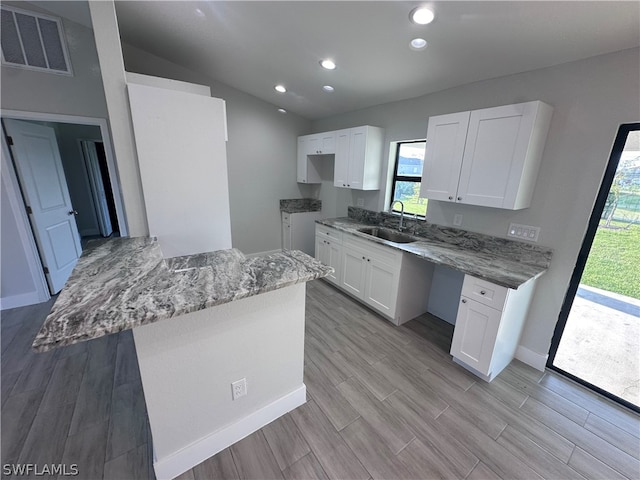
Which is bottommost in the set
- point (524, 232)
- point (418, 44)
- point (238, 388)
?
point (238, 388)

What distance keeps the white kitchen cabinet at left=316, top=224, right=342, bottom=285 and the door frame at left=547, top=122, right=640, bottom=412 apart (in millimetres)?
2171

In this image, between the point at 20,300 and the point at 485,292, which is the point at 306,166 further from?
the point at 20,300

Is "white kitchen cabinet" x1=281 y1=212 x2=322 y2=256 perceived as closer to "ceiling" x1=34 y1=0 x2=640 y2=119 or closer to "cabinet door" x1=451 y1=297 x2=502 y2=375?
"ceiling" x1=34 y1=0 x2=640 y2=119

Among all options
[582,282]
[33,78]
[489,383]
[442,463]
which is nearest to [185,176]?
[33,78]

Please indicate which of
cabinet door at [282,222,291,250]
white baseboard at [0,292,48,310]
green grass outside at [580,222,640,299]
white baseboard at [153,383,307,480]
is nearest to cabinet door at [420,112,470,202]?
green grass outside at [580,222,640,299]

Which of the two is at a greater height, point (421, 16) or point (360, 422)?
point (421, 16)

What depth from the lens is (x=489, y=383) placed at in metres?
2.06

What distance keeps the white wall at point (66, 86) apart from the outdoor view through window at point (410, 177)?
361 cm

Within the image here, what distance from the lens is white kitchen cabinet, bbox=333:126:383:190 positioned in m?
3.17

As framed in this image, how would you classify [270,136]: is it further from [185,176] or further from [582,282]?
[582,282]

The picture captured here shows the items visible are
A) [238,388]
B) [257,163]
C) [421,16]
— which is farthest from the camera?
[257,163]

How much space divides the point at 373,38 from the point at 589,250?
7.69 feet

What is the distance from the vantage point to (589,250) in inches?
76.7

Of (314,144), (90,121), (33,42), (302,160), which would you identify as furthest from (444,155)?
(33,42)
